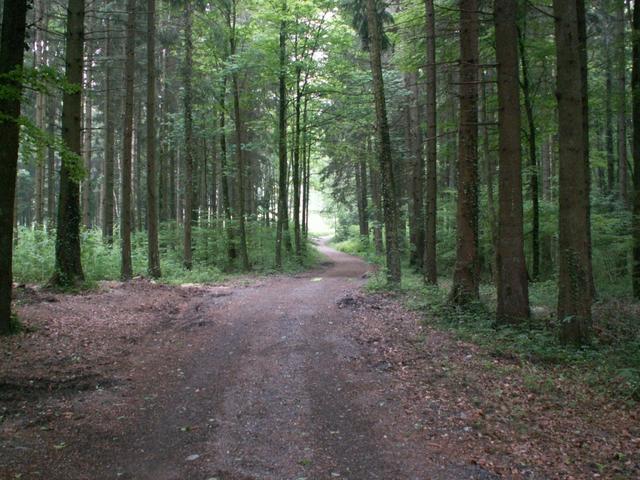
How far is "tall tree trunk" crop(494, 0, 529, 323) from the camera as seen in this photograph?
8828mm

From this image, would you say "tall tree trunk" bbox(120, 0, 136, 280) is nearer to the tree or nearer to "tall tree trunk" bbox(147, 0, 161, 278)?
"tall tree trunk" bbox(147, 0, 161, 278)

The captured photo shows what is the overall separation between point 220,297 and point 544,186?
59.7 feet

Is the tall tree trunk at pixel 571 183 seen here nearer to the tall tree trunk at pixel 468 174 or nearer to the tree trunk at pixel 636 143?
the tall tree trunk at pixel 468 174

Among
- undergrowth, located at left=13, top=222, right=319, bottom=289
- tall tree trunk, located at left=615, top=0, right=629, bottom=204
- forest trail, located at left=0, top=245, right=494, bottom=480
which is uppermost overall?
tall tree trunk, located at left=615, top=0, right=629, bottom=204

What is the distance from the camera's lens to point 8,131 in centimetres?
738

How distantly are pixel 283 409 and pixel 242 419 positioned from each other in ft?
1.81

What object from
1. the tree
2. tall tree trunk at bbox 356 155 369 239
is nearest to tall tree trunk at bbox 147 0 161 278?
the tree

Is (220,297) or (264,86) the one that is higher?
(264,86)

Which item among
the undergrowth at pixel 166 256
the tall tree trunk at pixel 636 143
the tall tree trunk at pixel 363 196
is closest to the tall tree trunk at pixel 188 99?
the undergrowth at pixel 166 256

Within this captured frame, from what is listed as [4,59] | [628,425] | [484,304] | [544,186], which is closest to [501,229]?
[484,304]

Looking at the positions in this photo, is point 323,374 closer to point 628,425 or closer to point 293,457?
point 293,457

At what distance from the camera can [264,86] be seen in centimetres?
2370

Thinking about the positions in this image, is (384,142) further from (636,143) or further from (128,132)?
(128,132)

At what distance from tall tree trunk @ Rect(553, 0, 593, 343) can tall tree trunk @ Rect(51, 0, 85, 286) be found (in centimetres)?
1144
